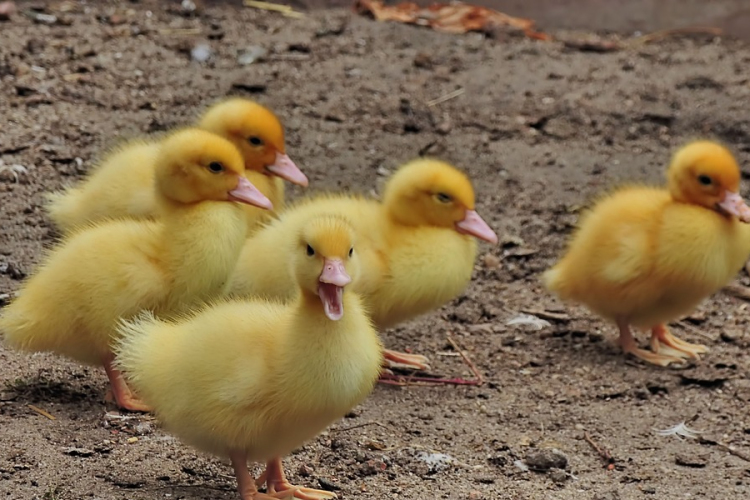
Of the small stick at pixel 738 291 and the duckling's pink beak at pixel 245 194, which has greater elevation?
the duckling's pink beak at pixel 245 194

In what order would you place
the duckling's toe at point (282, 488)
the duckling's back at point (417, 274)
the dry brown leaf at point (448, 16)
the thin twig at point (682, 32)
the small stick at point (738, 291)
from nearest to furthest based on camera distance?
the duckling's toe at point (282, 488) → the duckling's back at point (417, 274) → the small stick at point (738, 291) → the dry brown leaf at point (448, 16) → the thin twig at point (682, 32)

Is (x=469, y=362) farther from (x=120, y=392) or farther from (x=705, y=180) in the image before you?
(x=120, y=392)

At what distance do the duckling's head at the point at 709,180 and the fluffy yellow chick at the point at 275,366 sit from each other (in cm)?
208

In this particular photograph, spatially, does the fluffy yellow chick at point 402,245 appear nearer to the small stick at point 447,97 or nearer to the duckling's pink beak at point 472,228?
the duckling's pink beak at point 472,228

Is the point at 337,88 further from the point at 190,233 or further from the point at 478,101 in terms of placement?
the point at 190,233

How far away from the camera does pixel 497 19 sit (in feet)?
29.2

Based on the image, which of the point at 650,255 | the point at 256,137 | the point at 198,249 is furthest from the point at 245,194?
the point at 650,255

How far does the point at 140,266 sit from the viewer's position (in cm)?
402

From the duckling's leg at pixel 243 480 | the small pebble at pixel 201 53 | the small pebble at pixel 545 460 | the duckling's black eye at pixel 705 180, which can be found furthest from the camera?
the small pebble at pixel 201 53

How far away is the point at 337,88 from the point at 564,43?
1.93m

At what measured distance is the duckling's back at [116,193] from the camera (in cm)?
461

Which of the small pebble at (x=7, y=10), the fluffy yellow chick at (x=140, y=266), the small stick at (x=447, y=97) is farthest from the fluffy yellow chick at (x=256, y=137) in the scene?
the small pebble at (x=7, y=10)

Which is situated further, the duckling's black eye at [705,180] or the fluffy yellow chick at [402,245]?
the duckling's black eye at [705,180]

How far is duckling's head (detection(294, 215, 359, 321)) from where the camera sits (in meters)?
3.30
